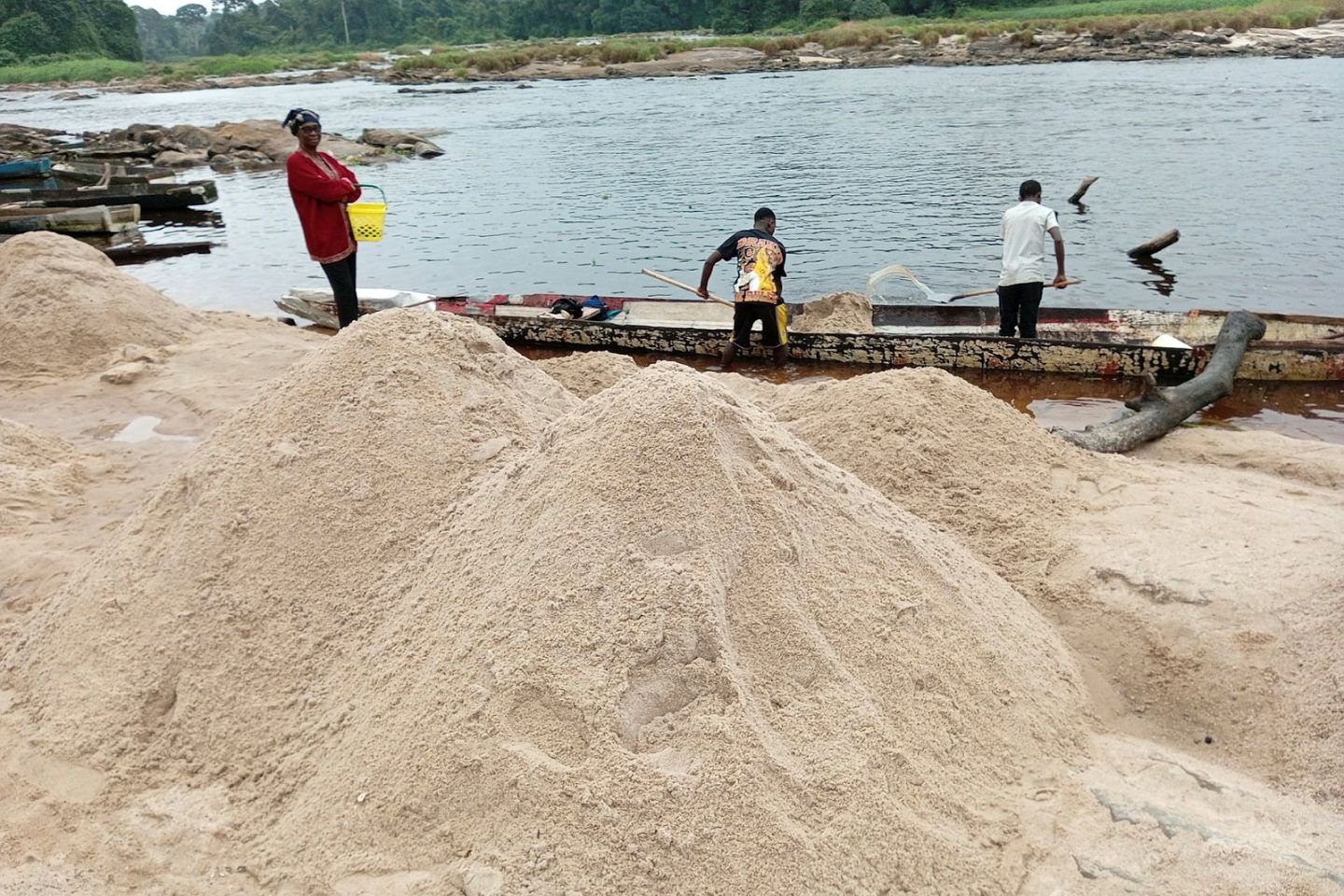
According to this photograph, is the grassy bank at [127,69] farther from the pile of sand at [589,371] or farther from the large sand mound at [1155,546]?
the large sand mound at [1155,546]

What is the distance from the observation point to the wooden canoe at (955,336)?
30.0ft

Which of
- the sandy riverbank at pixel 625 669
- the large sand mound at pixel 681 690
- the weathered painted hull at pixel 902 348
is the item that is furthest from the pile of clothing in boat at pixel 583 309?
the large sand mound at pixel 681 690

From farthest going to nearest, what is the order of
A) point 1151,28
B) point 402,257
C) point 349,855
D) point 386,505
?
point 1151,28 < point 402,257 < point 386,505 < point 349,855

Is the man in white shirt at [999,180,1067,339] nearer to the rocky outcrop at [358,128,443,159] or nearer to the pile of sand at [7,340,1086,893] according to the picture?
the pile of sand at [7,340,1086,893]

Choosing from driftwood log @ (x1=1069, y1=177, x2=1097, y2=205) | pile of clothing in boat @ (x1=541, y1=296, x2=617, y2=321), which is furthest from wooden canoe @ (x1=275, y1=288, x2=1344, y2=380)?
driftwood log @ (x1=1069, y1=177, x2=1097, y2=205)

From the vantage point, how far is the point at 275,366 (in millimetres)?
9406

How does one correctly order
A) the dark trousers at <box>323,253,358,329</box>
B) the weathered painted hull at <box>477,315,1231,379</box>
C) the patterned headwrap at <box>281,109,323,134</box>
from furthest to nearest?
the weathered painted hull at <box>477,315,1231,379</box>
the dark trousers at <box>323,253,358,329</box>
the patterned headwrap at <box>281,109,323,134</box>

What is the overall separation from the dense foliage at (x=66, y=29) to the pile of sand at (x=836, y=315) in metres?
75.6

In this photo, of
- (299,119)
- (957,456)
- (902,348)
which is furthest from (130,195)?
(957,456)

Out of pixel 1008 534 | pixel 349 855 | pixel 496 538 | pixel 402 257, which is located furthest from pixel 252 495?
pixel 402 257

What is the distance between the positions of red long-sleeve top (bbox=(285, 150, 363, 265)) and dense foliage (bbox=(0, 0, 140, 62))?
7546cm

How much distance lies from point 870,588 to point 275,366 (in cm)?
738

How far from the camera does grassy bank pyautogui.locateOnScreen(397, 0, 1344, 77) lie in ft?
135

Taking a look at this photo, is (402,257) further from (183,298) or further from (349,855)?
(349,855)
